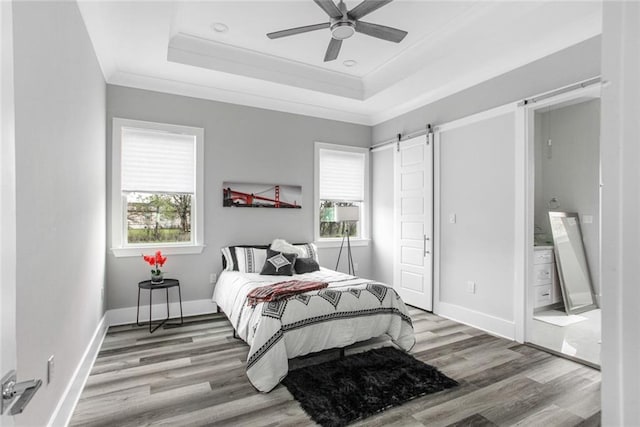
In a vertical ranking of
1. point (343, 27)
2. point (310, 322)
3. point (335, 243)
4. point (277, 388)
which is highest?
point (343, 27)

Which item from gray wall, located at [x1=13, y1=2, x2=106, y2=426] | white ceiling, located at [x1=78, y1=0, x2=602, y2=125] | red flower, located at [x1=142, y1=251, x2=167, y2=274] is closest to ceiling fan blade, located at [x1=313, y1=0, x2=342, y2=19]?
white ceiling, located at [x1=78, y1=0, x2=602, y2=125]

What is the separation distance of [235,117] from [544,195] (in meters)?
4.70

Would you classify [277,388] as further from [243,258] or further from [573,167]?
[573,167]

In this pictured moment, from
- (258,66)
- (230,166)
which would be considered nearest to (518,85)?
(258,66)

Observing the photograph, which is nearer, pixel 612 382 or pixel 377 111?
pixel 612 382

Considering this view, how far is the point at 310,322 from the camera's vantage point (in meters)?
2.91

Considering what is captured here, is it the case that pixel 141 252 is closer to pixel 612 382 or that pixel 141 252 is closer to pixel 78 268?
pixel 78 268

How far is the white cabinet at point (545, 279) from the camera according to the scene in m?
Result: 4.59

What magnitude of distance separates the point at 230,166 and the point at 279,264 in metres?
1.52

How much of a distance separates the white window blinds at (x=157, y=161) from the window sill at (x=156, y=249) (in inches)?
26.8

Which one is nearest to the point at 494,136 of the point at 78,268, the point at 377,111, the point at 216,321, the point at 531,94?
the point at 531,94

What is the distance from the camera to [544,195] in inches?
209

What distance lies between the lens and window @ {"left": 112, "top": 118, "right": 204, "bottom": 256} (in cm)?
→ 405

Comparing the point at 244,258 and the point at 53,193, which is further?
the point at 244,258
